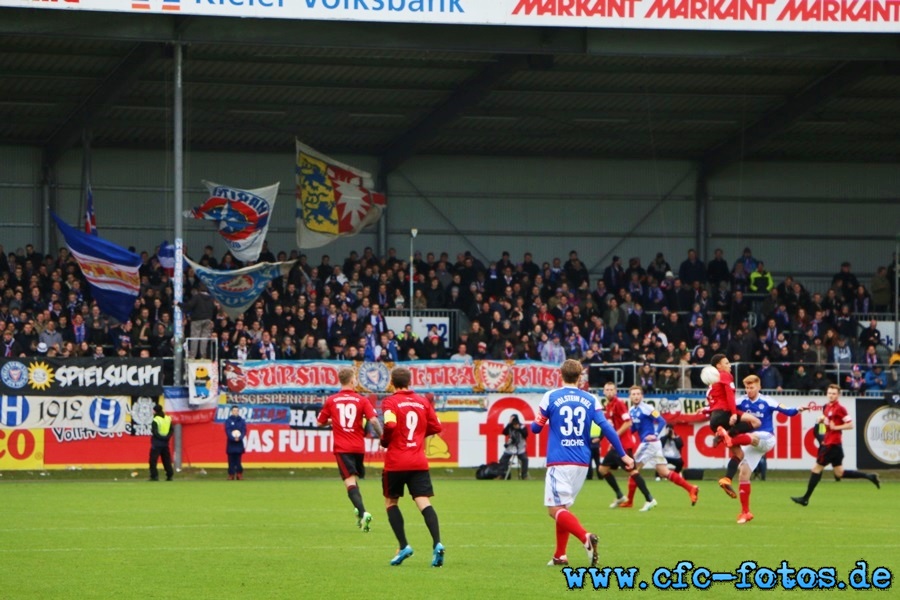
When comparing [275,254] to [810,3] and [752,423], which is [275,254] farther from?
[752,423]

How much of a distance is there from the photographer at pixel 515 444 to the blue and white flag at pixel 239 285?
6821 millimetres

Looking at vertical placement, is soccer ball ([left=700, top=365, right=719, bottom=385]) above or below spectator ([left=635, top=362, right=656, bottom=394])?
above

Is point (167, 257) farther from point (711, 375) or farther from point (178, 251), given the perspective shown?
point (711, 375)

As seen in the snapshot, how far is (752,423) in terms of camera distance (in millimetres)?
21375

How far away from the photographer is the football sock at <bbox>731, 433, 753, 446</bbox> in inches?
844

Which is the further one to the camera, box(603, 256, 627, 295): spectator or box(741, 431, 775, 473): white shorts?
box(603, 256, 627, 295): spectator

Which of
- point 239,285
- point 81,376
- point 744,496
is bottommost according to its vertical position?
point 744,496

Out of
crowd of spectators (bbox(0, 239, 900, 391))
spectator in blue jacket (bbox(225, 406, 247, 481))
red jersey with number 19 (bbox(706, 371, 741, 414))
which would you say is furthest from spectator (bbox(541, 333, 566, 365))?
red jersey with number 19 (bbox(706, 371, 741, 414))

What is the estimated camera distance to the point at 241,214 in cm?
3841

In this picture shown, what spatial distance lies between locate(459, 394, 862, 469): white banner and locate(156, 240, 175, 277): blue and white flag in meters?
10.2

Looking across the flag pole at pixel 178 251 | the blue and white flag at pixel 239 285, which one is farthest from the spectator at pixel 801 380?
the flag pole at pixel 178 251

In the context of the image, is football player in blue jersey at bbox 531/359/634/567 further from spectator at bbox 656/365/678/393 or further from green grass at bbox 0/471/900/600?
spectator at bbox 656/365/678/393

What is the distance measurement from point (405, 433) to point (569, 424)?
1618 millimetres

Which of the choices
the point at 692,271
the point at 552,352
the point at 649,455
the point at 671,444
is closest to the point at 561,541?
the point at 649,455
